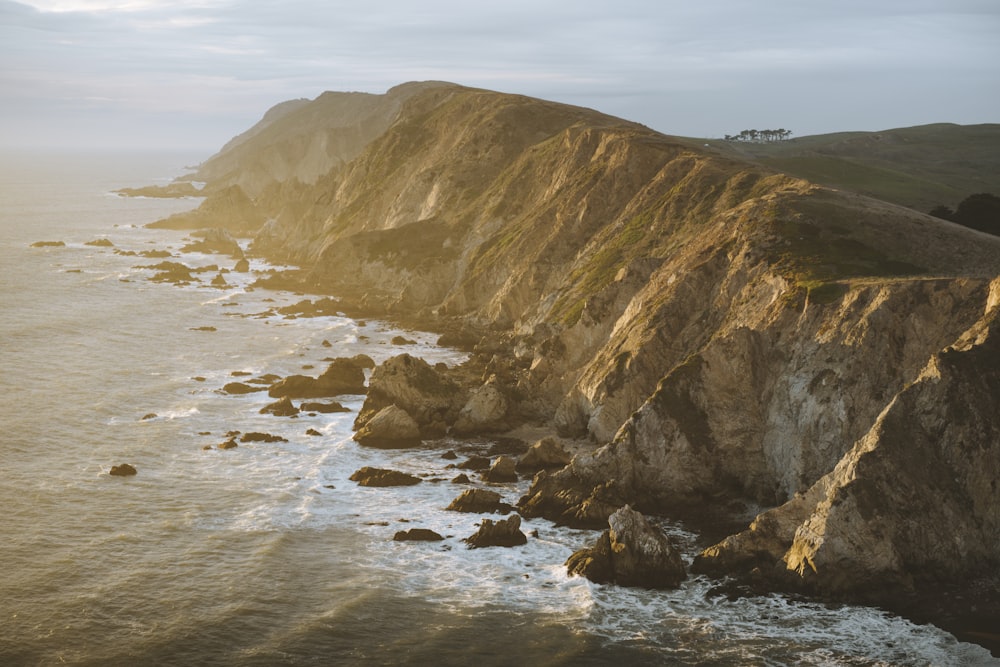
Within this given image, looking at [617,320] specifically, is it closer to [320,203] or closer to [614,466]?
[614,466]

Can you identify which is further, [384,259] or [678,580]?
[384,259]

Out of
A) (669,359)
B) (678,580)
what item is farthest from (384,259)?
(678,580)

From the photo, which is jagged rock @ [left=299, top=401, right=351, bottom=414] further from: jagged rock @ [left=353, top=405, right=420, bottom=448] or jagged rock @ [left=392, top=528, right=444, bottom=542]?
jagged rock @ [left=392, top=528, right=444, bottom=542]

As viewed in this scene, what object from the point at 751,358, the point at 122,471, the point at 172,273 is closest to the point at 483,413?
the point at 751,358

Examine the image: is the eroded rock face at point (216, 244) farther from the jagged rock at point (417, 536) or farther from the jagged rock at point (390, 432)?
the jagged rock at point (417, 536)

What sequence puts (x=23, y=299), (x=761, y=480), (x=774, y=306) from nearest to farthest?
(x=761, y=480)
(x=774, y=306)
(x=23, y=299)

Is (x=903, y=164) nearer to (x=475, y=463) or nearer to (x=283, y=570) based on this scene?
(x=475, y=463)
